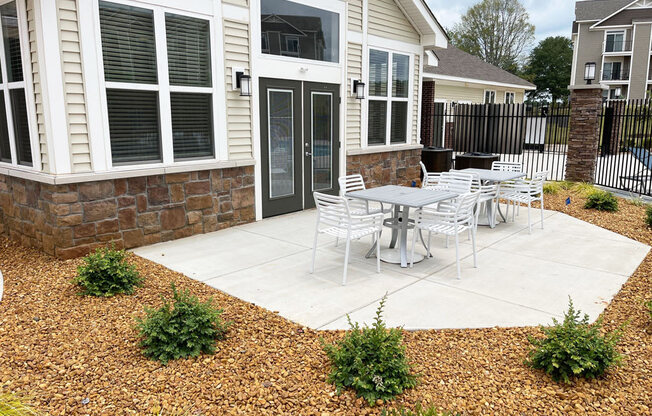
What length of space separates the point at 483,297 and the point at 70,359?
3423mm

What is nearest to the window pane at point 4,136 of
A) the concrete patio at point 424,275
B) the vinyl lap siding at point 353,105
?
the concrete patio at point 424,275

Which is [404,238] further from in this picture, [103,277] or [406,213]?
[103,277]

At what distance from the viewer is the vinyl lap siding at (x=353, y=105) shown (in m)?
8.49

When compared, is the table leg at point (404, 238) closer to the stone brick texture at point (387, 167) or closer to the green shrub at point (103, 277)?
the green shrub at point (103, 277)

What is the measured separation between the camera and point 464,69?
64.4 ft

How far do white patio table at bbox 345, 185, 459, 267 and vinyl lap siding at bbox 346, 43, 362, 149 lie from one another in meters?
2.92

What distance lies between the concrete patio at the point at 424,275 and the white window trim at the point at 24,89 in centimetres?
162

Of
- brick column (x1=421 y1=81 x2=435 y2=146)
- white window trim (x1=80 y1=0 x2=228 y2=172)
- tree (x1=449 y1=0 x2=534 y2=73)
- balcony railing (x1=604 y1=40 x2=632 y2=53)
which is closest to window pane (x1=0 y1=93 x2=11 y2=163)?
white window trim (x1=80 y1=0 x2=228 y2=172)

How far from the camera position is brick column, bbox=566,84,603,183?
1036 centimetres

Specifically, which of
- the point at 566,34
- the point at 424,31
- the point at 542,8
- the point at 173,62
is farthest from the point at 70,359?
the point at 566,34

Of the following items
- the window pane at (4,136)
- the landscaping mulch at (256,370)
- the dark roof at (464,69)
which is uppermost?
the dark roof at (464,69)

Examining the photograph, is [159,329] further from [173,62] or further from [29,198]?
[173,62]

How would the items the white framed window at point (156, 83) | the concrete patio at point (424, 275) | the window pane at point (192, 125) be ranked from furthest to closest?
1. the window pane at point (192, 125)
2. the white framed window at point (156, 83)
3. the concrete patio at point (424, 275)

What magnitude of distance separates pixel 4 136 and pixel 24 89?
1.05m
